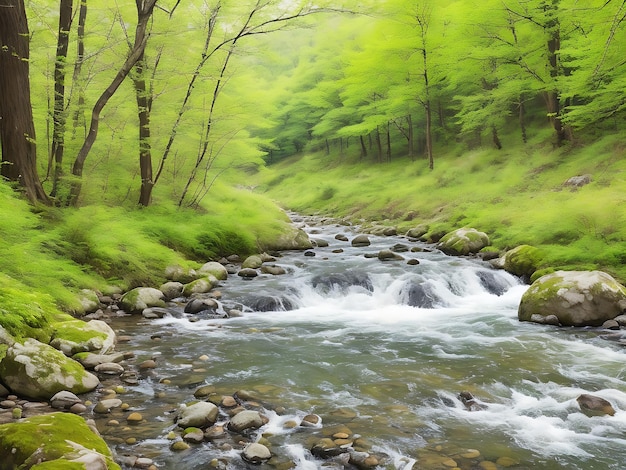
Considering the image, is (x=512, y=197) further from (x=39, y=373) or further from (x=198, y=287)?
(x=39, y=373)

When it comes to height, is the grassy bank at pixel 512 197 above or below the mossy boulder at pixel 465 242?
above

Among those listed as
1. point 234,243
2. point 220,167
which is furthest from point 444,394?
point 220,167

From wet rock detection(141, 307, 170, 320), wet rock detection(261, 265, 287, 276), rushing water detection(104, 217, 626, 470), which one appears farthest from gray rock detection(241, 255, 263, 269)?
wet rock detection(141, 307, 170, 320)

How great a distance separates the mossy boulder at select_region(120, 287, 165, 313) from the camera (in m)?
8.80

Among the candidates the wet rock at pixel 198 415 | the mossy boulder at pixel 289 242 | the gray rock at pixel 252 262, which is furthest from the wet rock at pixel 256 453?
the mossy boulder at pixel 289 242

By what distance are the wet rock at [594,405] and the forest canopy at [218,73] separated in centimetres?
382

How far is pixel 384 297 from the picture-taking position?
35.1 ft

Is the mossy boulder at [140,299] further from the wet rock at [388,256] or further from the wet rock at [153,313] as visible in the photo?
the wet rock at [388,256]

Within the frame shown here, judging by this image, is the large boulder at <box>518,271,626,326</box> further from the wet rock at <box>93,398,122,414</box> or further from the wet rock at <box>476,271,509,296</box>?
the wet rock at <box>93,398,122,414</box>

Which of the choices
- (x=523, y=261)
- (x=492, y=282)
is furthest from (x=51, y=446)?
(x=523, y=261)

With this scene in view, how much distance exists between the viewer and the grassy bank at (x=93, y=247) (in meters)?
6.57

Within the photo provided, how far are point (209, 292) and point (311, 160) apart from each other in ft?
107

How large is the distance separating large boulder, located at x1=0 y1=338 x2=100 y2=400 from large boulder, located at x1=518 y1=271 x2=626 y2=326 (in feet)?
24.6

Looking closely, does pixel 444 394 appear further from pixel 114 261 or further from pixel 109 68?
pixel 109 68
